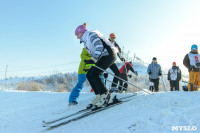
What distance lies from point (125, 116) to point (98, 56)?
1.20 m

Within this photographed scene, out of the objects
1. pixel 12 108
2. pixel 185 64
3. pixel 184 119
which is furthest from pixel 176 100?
pixel 12 108

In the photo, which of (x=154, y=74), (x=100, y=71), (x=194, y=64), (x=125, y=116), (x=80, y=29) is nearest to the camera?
(x=125, y=116)

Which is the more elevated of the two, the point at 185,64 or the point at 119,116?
the point at 185,64

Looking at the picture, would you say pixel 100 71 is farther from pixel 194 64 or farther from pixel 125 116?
pixel 194 64

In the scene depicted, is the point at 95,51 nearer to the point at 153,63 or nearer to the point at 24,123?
the point at 24,123

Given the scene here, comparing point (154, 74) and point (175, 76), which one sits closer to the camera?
point (154, 74)

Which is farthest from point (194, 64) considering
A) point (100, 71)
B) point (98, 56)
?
point (98, 56)

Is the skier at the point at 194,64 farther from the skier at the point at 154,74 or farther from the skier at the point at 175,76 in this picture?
the skier at the point at 175,76

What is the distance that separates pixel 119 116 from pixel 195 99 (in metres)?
1.38

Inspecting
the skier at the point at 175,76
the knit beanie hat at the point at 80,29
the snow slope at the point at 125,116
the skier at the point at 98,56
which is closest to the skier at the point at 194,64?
the snow slope at the point at 125,116

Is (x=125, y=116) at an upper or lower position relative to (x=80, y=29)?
lower

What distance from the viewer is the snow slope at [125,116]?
2.16 meters

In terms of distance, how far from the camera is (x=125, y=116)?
2699mm

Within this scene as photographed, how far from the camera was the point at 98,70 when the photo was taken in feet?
11.2
